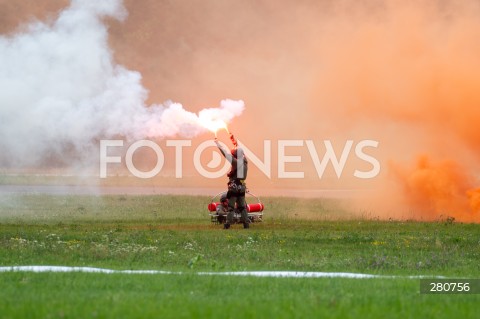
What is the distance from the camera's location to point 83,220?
44.0 meters

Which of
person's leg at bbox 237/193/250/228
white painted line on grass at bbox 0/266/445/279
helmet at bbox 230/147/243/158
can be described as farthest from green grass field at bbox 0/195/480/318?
helmet at bbox 230/147/243/158

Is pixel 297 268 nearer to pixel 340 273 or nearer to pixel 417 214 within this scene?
pixel 340 273

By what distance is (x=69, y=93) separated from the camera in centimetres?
5191

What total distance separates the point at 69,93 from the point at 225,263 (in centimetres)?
2949

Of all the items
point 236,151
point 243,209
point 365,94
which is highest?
point 365,94

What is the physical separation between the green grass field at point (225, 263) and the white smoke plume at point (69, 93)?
462 centimetres

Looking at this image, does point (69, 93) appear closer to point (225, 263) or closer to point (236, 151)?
point (236, 151)

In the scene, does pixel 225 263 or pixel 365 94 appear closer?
pixel 225 263

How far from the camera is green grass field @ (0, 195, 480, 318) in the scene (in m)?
16.0

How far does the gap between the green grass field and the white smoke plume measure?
4.62m

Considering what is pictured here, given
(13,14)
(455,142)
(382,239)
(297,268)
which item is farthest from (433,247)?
(13,14)
